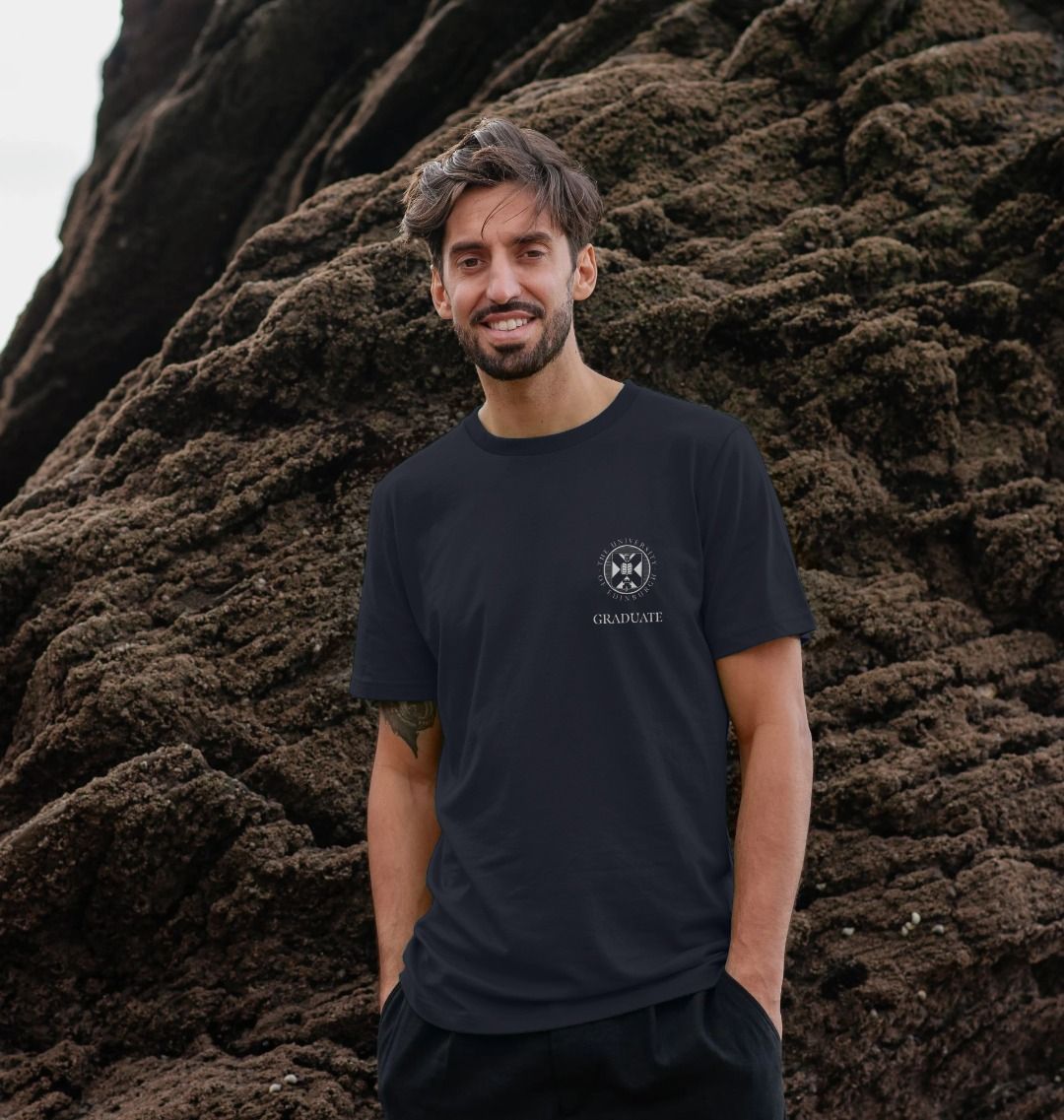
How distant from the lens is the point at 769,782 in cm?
227

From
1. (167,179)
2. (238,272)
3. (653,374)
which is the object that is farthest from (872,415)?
(167,179)

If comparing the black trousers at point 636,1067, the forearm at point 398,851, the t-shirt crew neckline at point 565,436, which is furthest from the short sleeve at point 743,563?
the forearm at point 398,851

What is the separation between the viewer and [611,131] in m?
4.41

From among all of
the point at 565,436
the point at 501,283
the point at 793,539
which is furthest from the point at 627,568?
the point at 793,539

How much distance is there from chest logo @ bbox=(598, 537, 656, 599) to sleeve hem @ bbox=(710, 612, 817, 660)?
0.62 ft

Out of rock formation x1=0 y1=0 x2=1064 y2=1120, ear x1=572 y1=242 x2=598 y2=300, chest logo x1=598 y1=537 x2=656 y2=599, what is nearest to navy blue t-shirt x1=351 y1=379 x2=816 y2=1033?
chest logo x1=598 y1=537 x2=656 y2=599

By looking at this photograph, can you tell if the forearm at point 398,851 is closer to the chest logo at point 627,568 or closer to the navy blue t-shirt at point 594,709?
the navy blue t-shirt at point 594,709

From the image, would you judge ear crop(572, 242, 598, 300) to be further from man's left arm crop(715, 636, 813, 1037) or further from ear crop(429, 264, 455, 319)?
man's left arm crop(715, 636, 813, 1037)

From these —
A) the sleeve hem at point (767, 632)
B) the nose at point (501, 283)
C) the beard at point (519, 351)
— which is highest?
the nose at point (501, 283)

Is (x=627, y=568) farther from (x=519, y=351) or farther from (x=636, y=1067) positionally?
(x=636, y=1067)

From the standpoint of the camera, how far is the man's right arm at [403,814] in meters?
2.61

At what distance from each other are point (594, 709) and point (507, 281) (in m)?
0.88

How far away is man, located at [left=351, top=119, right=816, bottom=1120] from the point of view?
2.11 metres

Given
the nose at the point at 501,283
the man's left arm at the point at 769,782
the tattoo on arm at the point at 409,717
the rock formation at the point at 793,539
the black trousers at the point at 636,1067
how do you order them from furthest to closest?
the rock formation at the point at 793,539 → the tattoo on arm at the point at 409,717 → the nose at the point at 501,283 → the man's left arm at the point at 769,782 → the black trousers at the point at 636,1067
